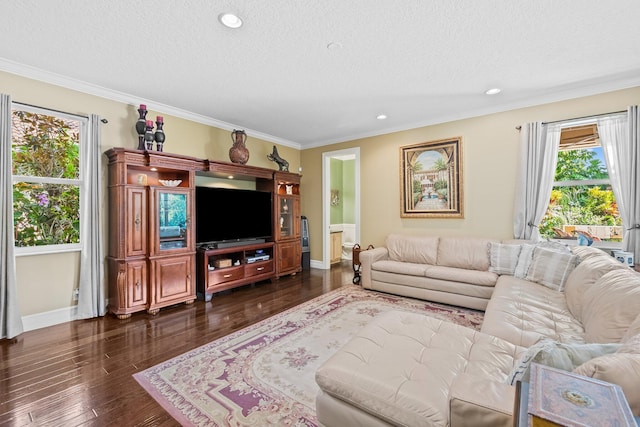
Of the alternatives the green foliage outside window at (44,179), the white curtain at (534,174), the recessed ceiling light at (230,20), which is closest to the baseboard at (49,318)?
the green foliage outside window at (44,179)

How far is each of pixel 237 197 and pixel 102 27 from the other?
2.53 meters

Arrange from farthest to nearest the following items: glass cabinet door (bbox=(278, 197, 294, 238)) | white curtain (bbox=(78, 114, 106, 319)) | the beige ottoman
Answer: glass cabinet door (bbox=(278, 197, 294, 238)) < white curtain (bbox=(78, 114, 106, 319)) < the beige ottoman

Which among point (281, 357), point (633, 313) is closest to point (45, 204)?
point (281, 357)

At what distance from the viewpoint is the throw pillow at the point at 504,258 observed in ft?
10.8

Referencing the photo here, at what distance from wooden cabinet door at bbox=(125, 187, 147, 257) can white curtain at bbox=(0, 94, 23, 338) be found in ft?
2.95

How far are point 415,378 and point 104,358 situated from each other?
2.44 metres

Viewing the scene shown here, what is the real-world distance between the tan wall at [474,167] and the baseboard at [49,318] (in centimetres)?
410

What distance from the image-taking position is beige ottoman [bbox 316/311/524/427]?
1019 millimetres

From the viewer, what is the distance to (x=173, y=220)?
139 inches

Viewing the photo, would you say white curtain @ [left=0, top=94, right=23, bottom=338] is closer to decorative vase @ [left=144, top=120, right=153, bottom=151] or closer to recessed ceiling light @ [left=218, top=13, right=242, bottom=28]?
decorative vase @ [left=144, top=120, right=153, bottom=151]

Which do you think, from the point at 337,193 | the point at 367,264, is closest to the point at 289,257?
the point at 367,264

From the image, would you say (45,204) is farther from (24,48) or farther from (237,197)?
(237,197)

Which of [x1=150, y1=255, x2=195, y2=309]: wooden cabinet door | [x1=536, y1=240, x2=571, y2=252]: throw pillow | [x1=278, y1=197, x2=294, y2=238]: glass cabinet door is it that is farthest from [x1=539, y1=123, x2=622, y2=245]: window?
[x1=150, y1=255, x2=195, y2=309]: wooden cabinet door

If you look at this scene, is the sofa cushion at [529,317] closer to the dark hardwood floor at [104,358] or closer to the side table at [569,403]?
the side table at [569,403]
